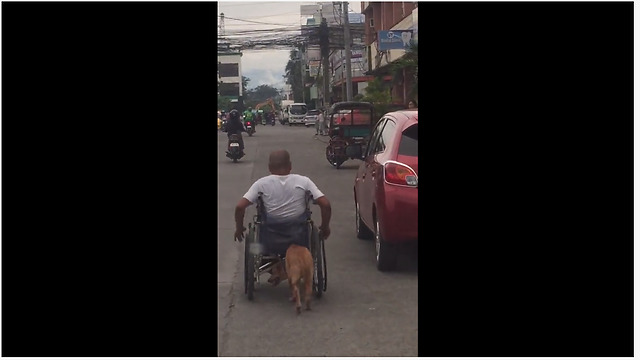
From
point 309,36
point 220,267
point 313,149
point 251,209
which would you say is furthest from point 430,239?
point 309,36

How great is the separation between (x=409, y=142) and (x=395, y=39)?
24401mm

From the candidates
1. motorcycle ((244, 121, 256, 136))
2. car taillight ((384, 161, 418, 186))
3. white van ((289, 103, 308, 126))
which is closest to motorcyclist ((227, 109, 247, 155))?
car taillight ((384, 161, 418, 186))

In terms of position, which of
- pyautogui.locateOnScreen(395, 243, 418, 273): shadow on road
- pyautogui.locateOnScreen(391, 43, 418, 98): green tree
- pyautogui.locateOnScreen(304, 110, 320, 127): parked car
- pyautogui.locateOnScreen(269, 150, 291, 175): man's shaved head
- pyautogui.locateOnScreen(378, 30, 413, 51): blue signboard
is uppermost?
pyautogui.locateOnScreen(378, 30, 413, 51): blue signboard

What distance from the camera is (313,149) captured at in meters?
28.3

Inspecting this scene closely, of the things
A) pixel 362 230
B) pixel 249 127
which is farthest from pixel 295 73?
pixel 362 230

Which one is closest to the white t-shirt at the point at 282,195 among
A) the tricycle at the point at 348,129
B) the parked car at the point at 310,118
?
the tricycle at the point at 348,129

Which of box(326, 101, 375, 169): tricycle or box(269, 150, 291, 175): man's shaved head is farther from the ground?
box(326, 101, 375, 169): tricycle

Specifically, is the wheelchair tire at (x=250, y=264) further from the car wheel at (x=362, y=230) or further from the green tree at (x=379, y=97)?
the green tree at (x=379, y=97)

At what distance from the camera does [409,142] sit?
7.21 m

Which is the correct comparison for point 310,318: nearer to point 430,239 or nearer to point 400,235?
point 430,239

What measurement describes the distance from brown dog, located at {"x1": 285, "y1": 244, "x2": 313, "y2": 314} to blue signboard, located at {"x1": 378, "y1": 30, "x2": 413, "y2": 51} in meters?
25.3

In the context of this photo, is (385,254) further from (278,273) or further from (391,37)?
(391,37)

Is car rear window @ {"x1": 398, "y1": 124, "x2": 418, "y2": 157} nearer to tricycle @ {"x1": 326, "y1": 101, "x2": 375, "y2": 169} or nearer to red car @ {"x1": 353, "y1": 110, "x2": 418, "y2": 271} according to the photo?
red car @ {"x1": 353, "y1": 110, "x2": 418, "y2": 271}

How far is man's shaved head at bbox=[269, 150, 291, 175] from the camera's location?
6105 millimetres
